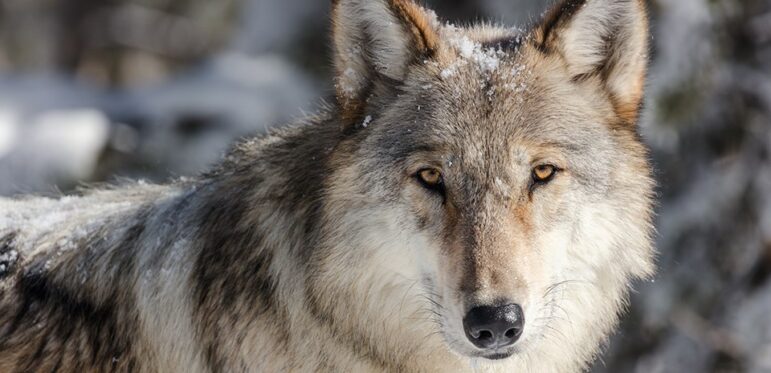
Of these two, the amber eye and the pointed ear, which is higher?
the pointed ear

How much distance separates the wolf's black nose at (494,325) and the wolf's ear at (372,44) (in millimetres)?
904

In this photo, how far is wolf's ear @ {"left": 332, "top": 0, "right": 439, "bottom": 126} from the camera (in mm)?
3383

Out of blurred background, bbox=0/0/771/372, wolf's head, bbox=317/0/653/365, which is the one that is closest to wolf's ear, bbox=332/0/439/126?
wolf's head, bbox=317/0/653/365

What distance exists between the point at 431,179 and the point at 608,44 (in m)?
0.91

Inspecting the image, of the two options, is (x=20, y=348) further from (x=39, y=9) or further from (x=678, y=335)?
(x=39, y=9)

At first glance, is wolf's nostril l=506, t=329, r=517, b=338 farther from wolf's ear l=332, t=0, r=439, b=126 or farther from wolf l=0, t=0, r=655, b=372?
wolf's ear l=332, t=0, r=439, b=126

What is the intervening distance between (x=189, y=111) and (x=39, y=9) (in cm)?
1278

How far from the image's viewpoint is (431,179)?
325cm

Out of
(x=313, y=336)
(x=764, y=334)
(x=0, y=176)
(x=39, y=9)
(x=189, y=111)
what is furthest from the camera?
(x=39, y=9)

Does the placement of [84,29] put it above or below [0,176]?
above

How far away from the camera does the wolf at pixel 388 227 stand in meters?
3.25

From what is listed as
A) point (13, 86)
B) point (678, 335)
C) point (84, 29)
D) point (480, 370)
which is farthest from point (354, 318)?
point (84, 29)

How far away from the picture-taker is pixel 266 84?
35.6 ft

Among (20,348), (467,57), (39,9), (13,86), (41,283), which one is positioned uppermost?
(39,9)
